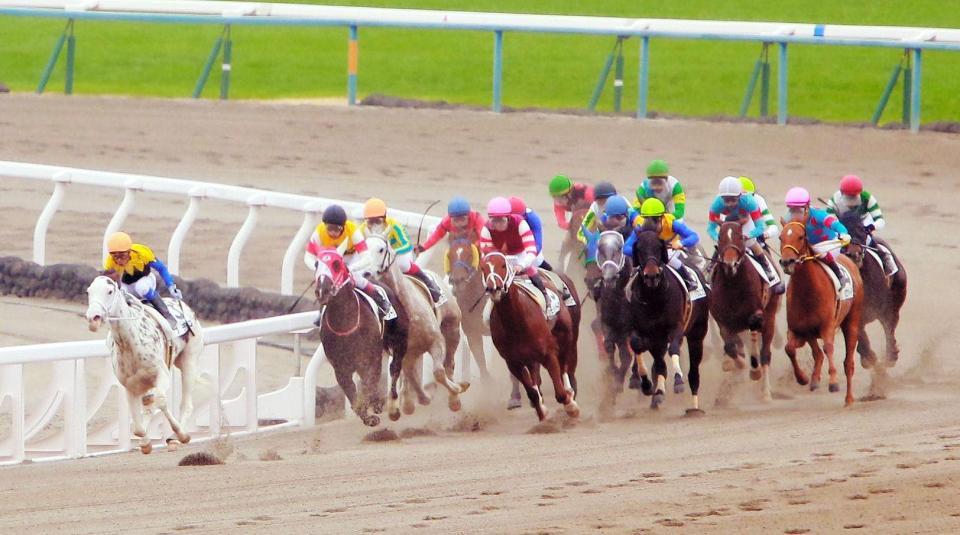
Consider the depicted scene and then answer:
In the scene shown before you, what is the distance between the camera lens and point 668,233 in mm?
11891

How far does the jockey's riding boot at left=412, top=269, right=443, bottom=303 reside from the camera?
1184 cm

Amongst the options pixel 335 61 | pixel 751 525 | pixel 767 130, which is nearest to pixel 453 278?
pixel 751 525

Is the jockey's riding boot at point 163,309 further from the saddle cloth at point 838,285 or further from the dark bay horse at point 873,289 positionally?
the dark bay horse at point 873,289

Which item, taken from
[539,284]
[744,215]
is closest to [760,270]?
[744,215]

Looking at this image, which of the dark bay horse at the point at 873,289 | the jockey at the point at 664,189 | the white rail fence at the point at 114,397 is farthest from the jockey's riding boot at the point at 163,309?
the dark bay horse at the point at 873,289

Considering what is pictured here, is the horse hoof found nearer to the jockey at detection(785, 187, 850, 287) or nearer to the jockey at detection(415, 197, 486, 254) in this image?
the jockey at detection(785, 187, 850, 287)

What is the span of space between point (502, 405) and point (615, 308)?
104 centimetres

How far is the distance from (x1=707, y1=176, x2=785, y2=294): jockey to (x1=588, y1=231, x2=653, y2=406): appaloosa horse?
2.79ft

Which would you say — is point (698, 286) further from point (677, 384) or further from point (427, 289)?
point (427, 289)

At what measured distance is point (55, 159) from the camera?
19.2 metres

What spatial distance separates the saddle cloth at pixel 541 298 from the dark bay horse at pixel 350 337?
91cm

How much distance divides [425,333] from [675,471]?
2.73 metres

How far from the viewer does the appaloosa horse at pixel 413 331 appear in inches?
445

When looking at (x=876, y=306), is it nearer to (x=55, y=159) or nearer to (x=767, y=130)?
(x=767, y=130)
